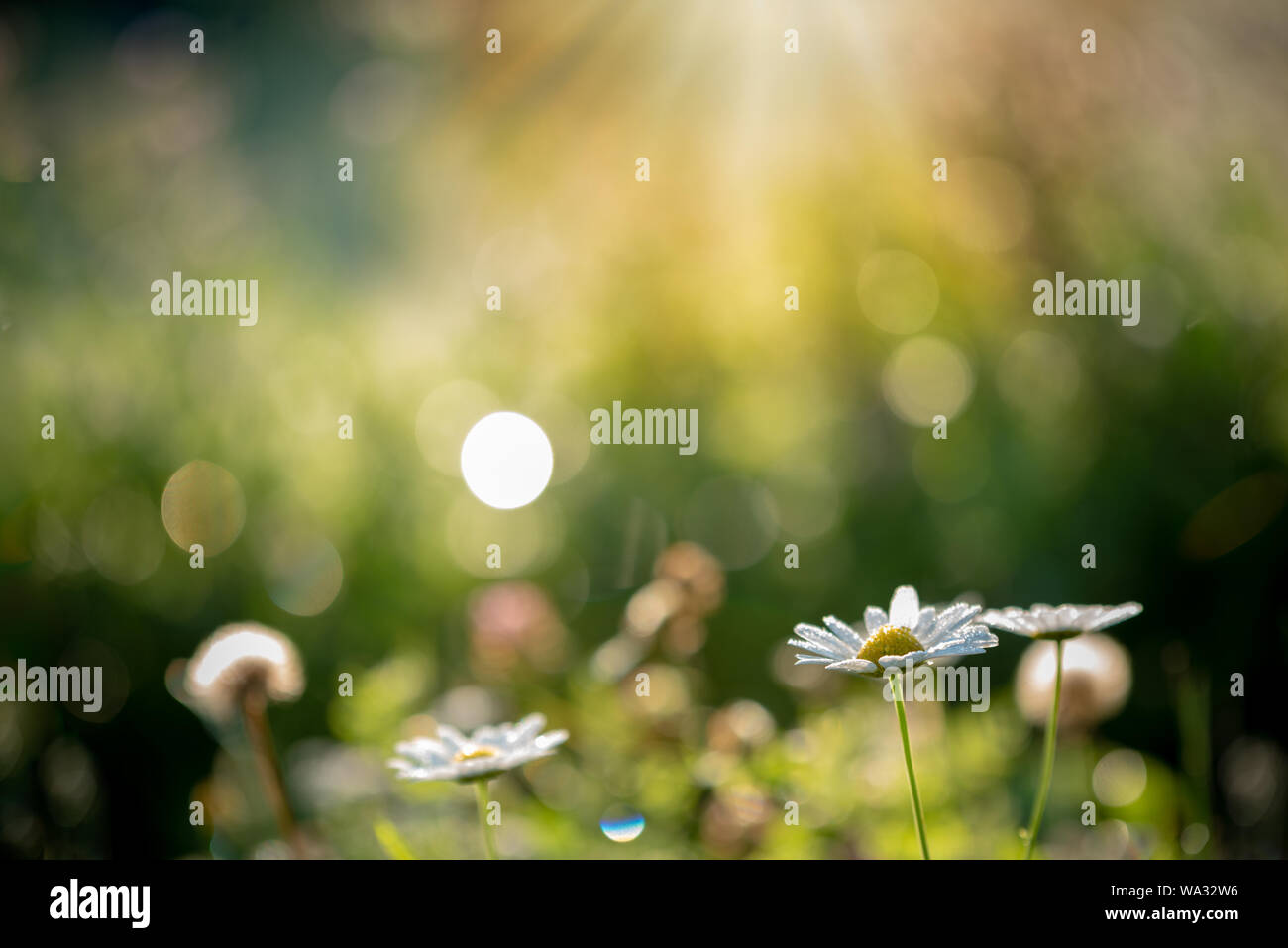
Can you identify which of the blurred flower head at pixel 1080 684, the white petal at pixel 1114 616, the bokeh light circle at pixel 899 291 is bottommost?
the blurred flower head at pixel 1080 684

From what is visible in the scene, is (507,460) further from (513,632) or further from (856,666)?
(856,666)

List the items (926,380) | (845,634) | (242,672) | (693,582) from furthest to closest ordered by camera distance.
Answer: (926,380) < (693,582) < (242,672) < (845,634)

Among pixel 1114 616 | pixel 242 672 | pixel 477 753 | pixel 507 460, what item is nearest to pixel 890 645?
pixel 1114 616

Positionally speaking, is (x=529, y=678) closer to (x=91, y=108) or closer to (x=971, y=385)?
(x=971, y=385)

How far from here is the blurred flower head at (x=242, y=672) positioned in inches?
28.8

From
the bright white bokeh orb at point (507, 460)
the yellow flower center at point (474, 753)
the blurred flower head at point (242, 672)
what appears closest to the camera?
the yellow flower center at point (474, 753)

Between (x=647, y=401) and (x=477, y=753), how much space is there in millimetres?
946

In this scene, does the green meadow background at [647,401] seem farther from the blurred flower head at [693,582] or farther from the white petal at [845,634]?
the white petal at [845,634]

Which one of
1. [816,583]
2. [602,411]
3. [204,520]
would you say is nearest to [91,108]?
[204,520]

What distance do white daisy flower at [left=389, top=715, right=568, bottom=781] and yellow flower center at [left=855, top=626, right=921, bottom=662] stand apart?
177 mm

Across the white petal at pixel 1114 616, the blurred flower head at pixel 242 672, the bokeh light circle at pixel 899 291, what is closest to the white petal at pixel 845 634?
the white petal at pixel 1114 616

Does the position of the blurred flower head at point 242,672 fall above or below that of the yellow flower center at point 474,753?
above

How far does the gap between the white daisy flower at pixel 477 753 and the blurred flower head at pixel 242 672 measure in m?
0.16

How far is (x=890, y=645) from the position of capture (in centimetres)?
51
